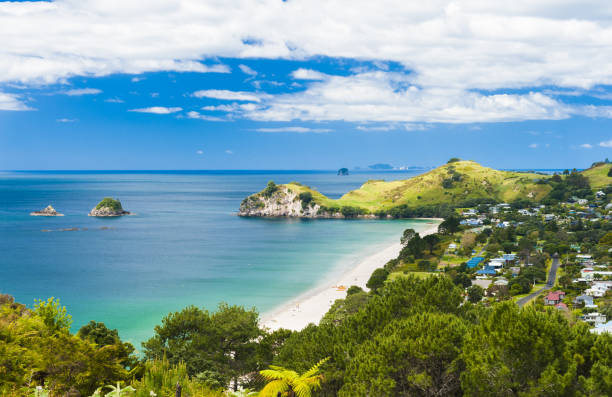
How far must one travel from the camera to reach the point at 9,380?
14.2 metres

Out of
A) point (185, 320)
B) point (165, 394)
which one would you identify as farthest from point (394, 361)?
point (185, 320)

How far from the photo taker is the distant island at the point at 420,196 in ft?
559

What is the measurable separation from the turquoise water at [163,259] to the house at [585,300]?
1319 inches

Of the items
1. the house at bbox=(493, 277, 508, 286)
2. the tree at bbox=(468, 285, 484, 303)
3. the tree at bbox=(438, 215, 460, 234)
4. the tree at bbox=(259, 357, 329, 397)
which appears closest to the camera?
the tree at bbox=(259, 357, 329, 397)

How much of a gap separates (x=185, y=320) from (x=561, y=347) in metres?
21.0

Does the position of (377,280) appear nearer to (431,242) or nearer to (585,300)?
(585,300)

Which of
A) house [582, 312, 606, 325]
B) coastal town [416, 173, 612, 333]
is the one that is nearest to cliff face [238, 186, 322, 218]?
coastal town [416, 173, 612, 333]

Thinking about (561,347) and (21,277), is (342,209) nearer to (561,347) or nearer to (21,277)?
(21,277)

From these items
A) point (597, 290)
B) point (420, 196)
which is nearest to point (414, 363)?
point (597, 290)

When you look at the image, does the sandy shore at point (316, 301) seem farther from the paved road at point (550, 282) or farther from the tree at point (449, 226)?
the tree at point (449, 226)

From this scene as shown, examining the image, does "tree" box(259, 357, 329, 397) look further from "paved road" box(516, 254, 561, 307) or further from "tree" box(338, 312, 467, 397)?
"paved road" box(516, 254, 561, 307)

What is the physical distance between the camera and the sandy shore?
50.2m

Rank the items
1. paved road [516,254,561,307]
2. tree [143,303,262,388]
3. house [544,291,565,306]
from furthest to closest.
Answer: paved road [516,254,561,307]
house [544,291,565,306]
tree [143,303,262,388]

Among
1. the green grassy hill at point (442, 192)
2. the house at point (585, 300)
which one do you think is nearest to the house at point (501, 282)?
the house at point (585, 300)
